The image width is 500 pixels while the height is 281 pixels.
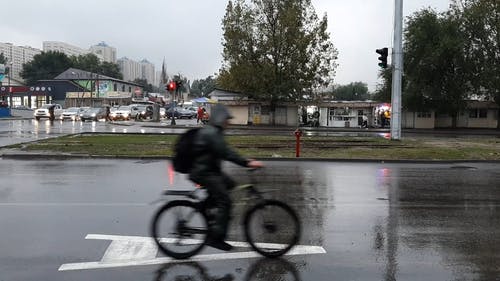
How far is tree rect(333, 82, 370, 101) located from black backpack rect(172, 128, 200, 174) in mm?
136785

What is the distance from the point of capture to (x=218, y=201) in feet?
20.3

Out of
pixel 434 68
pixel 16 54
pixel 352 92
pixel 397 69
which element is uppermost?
pixel 16 54

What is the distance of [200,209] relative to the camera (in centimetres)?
631

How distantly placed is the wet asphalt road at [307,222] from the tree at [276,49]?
3890 cm

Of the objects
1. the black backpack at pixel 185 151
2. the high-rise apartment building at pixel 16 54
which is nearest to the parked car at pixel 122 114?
the black backpack at pixel 185 151

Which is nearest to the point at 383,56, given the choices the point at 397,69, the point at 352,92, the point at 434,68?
the point at 397,69

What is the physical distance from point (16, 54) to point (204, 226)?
191 m

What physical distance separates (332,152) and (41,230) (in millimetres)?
14370

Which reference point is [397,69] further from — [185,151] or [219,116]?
[185,151]

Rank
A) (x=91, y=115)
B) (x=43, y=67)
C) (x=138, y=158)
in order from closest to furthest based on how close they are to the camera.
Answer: (x=138, y=158)
(x=91, y=115)
(x=43, y=67)

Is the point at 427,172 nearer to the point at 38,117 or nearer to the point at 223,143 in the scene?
the point at 223,143

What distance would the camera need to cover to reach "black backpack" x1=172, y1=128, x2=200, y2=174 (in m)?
6.09

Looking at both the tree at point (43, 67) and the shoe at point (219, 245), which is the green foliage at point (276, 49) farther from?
the tree at point (43, 67)

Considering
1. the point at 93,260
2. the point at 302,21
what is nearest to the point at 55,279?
the point at 93,260
